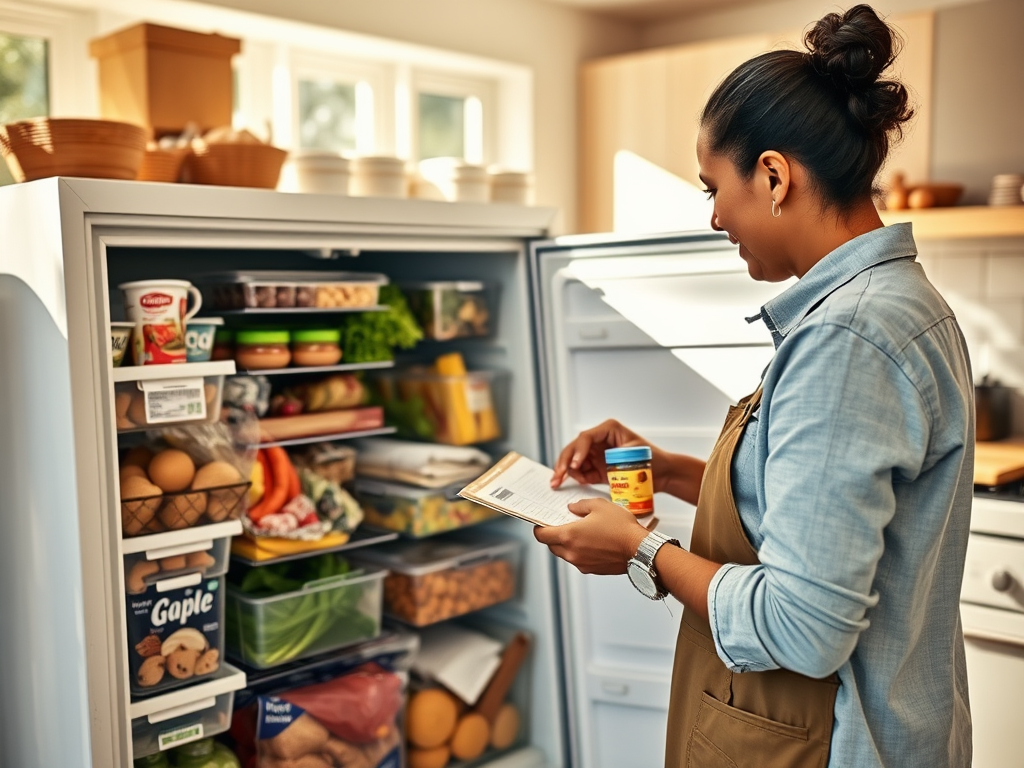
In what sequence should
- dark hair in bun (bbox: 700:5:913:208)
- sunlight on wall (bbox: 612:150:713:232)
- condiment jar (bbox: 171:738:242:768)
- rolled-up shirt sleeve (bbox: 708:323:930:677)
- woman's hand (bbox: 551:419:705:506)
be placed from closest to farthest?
rolled-up shirt sleeve (bbox: 708:323:930:677) < dark hair in bun (bbox: 700:5:913:208) < woman's hand (bbox: 551:419:705:506) < condiment jar (bbox: 171:738:242:768) < sunlight on wall (bbox: 612:150:713:232)

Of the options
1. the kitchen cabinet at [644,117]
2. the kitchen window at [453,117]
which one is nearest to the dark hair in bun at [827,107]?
the kitchen cabinet at [644,117]

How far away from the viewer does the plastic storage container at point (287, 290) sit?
6.03ft

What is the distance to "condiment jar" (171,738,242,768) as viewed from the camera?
5.84 ft

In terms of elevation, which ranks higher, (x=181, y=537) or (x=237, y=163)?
(x=237, y=163)

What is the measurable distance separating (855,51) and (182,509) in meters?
1.24

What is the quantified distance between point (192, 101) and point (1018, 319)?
2.08m

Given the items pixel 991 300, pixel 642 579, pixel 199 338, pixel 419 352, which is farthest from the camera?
pixel 991 300

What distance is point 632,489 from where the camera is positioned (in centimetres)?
134

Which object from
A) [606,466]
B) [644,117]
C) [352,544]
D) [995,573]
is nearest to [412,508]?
[352,544]

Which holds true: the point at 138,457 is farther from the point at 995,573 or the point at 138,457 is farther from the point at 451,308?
the point at 995,573

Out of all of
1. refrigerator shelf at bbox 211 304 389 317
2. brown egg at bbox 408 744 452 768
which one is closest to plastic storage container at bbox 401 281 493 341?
refrigerator shelf at bbox 211 304 389 317

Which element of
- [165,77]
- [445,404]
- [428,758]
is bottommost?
[428,758]

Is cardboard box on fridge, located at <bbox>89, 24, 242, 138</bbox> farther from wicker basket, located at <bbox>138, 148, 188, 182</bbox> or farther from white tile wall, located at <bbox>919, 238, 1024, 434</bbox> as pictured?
white tile wall, located at <bbox>919, 238, 1024, 434</bbox>

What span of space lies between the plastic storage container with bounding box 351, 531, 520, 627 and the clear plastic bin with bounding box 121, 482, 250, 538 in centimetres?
49
